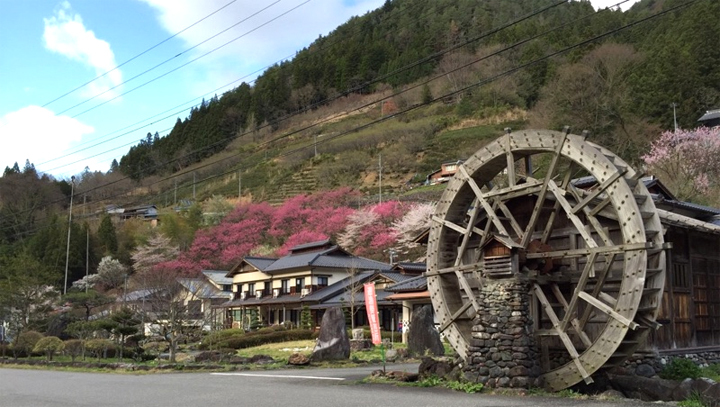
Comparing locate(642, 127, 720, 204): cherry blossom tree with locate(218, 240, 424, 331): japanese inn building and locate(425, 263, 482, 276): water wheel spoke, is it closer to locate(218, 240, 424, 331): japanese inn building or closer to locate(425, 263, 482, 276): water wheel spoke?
locate(218, 240, 424, 331): japanese inn building

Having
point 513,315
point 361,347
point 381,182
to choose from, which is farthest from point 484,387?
point 381,182

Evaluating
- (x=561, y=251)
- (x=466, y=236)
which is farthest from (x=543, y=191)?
(x=466, y=236)

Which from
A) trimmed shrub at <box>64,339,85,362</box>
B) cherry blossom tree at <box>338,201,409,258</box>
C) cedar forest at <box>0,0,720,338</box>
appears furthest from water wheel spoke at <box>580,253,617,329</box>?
cherry blossom tree at <box>338,201,409,258</box>

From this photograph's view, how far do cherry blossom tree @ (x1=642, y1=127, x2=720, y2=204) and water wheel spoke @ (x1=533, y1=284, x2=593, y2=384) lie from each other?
22815 mm

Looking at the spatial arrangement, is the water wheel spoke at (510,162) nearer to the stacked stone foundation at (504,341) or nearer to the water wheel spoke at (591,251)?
the water wheel spoke at (591,251)

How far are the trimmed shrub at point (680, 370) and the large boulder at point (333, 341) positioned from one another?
9813 mm

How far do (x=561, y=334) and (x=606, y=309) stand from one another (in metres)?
1.21

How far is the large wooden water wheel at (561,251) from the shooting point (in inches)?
446

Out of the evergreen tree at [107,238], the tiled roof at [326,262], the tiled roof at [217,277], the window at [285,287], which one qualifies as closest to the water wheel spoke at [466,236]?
the tiled roof at [326,262]

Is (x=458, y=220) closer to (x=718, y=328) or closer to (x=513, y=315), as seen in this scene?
(x=513, y=315)

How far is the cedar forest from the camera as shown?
136 feet

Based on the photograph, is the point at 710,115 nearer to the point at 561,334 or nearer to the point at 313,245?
the point at 313,245

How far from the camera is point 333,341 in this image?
66.0 feet

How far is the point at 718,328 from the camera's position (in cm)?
1487
